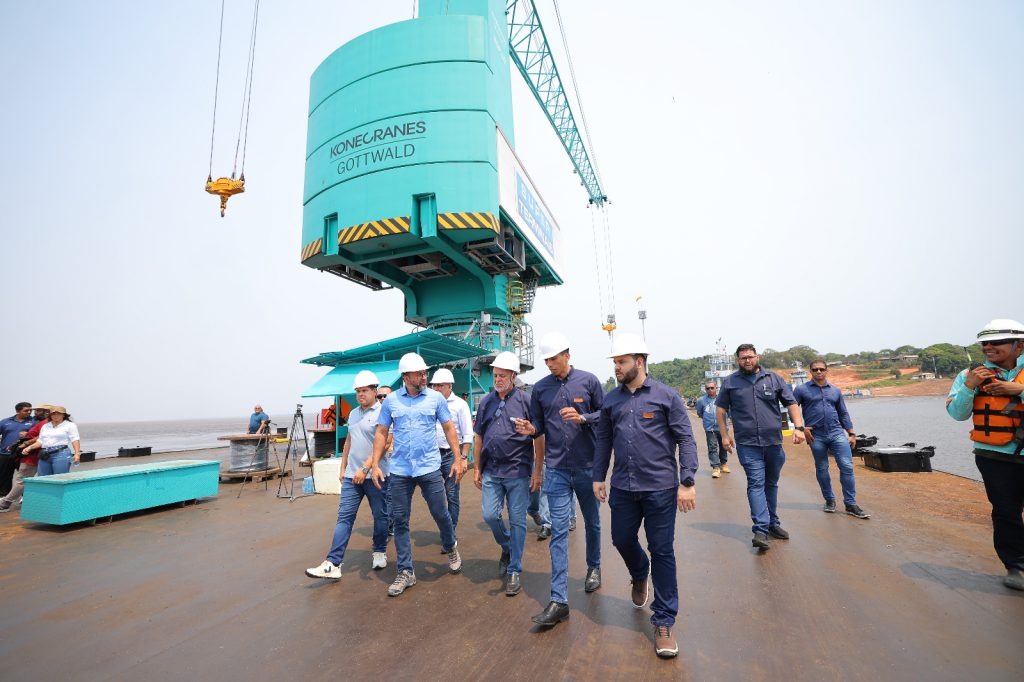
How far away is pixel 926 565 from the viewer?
13.2 feet

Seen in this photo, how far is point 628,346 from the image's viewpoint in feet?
10.7

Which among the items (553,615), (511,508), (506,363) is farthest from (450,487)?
(553,615)

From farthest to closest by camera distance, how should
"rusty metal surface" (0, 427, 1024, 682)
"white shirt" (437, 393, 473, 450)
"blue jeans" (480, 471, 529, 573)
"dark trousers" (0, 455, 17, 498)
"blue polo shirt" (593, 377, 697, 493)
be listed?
1. "dark trousers" (0, 455, 17, 498)
2. "white shirt" (437, 393, 473, 450)
3. "blue jeans" (480, 471, 529, 573)
4. "blue polo shirt" (593, 377, 697, 493)
5. "rusty metal surface" (0, 427, 1024, 682)

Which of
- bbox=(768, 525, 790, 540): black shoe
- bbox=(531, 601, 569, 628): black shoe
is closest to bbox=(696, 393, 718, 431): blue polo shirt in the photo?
bbox=(768, 525, 790, 540): black shoe

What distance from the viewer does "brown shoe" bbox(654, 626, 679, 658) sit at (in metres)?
2.69

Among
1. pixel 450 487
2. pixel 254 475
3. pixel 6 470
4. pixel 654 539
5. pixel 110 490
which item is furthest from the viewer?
pixel 254 475

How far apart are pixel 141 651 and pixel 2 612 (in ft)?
6.29

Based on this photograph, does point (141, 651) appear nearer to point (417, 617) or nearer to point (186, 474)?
point (417, 617)

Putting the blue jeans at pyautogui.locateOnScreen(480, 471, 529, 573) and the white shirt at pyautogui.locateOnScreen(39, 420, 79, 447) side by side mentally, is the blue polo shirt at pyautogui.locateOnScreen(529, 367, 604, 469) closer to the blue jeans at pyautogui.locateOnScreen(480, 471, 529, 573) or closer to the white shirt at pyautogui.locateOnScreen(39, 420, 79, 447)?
the blue jeans at pyautogui.locateOnScreen(480, 471, 529, 573)

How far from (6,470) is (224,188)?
11.0m

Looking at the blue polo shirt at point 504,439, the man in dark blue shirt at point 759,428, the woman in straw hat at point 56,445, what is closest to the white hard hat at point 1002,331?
the man in dark blue shirt at point 759,428

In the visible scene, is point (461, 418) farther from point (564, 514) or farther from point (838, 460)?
point (838, 460)

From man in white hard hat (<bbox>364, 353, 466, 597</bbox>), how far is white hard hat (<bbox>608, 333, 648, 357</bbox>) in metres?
1.75

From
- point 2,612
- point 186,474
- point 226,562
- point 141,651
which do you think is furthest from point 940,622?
point 186,474
